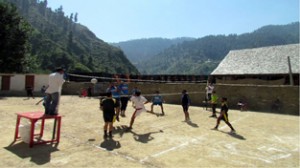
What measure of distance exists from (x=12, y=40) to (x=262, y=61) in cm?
3101

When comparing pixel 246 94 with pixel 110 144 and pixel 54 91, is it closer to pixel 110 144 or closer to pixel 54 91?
pixel 110 144

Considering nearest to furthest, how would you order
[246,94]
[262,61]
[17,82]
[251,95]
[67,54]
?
[251,95] < [246,94] < [262,61] < [17,82] < [67,54]

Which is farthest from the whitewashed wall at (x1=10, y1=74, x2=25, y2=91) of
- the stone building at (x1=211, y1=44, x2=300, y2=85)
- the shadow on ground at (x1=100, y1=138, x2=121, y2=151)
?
the shadow on ground at (x1=100, y1=138, x2=121, y2=151)

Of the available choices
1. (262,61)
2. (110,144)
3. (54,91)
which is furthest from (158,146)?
(262,61)

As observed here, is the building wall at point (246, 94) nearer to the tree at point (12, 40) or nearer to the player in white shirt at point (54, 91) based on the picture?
the player in white shirt at point (54, 91)

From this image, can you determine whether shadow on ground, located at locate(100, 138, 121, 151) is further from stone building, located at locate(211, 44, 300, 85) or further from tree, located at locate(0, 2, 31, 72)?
tree, located at locate(0, 2, 31, 72)

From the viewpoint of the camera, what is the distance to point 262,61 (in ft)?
102

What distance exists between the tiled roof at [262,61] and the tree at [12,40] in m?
25.1

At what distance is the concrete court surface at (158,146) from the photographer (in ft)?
24.1

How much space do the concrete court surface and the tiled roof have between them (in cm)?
1656

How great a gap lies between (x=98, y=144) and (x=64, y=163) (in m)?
1.98

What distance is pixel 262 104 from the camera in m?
19.1

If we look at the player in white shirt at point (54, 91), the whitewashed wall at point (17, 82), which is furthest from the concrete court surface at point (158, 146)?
the whitewashed wall at point (17, 82)

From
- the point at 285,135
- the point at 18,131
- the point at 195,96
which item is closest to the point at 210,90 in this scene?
the point at 195,96
